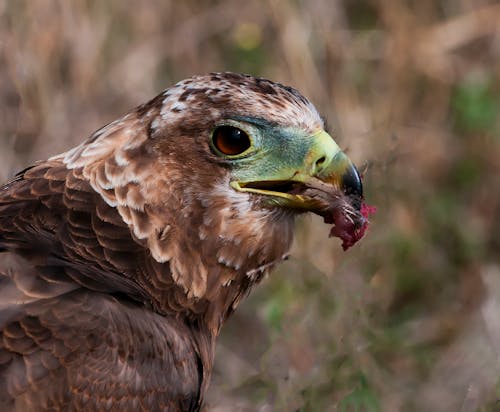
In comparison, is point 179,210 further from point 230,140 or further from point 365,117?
point 365,117

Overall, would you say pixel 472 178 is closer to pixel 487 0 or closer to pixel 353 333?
pixel 487 0

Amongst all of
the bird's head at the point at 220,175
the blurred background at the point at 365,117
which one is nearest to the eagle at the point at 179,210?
the bird's head at the point at 220,175

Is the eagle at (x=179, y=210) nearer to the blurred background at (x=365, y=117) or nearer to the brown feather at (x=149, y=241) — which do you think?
the brown feather at (x=149, y=241)

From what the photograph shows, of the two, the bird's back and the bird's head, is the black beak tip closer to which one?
the bird's head

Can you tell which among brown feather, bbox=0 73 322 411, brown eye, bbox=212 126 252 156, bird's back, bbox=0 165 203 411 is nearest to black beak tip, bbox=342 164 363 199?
brown feather, bbox=0 73 322 411

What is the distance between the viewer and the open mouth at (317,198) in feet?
12.4

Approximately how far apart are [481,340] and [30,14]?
336cm

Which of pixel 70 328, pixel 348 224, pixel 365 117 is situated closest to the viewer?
pixel 70 328

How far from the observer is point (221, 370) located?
238 inches

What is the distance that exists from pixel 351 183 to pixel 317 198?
5.4 inches

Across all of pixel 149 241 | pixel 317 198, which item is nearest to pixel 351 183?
pixel 317 198

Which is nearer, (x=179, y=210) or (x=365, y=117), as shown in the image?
(x=179, y=210)

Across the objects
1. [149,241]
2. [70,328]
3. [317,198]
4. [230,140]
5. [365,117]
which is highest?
[230,140]

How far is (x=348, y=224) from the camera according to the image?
152 inches
